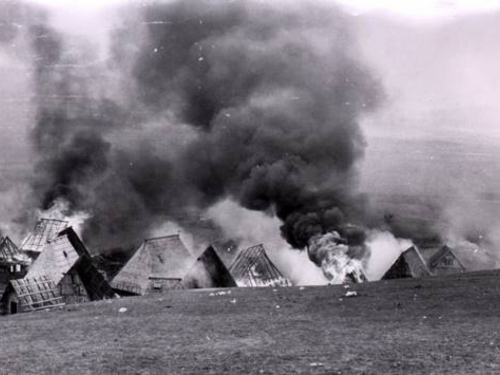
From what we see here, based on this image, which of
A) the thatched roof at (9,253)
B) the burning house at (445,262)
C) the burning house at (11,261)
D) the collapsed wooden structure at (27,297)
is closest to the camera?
the collapsed wooden structure at (27,297)

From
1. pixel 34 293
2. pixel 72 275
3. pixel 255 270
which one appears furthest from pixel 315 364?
pixel 255 270

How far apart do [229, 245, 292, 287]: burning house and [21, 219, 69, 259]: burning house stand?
1698 cm

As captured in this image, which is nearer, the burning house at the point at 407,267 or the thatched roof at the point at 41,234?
the burning house at the point at 407,267

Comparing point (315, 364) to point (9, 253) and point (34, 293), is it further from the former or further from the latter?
point (9, 253)

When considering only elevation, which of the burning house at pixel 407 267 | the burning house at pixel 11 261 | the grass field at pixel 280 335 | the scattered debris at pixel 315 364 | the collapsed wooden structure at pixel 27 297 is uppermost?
the burning house at pixel 11 261

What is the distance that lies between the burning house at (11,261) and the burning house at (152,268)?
10.7 m

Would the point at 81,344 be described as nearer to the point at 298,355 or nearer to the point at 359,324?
the point at 298,355

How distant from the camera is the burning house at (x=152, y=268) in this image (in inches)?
1219

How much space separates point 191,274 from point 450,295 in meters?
16.2

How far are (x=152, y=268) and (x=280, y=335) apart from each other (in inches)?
860

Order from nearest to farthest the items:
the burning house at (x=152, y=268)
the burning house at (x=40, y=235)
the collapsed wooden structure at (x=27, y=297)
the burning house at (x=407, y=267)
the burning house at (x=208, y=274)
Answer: the collapsed wooden structure at (x=27, y=297) < the burning house at (x=208, y=274) < the burning house at (x=407, y=267) < the burning house at (x=152, y=268) < the burning house at (x=40, y=235)

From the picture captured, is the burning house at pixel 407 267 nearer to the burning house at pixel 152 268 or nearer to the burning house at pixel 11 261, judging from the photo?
the burning house at pixel 152 268

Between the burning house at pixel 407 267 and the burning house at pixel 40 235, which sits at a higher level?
the burning house at pixel 40 235

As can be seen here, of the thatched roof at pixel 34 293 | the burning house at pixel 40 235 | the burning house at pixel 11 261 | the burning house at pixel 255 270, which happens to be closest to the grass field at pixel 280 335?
the thatched roof at pixel 34 293
